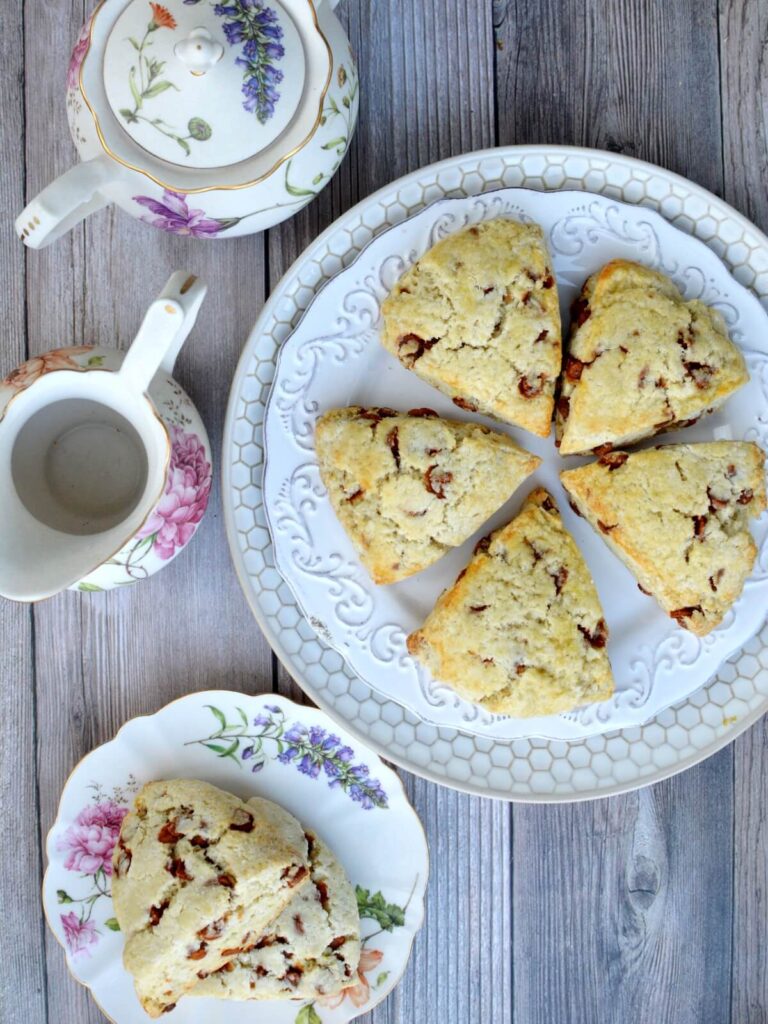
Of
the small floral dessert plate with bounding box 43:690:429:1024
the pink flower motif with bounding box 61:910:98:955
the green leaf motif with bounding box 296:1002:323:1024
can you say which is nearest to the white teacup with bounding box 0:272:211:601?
the small floral dessert plate with bounding box 43:690:429:1024

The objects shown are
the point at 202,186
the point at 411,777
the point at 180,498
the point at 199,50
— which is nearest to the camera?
the point at 199,50

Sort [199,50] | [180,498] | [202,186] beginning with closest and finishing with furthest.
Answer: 1. [199,50]
2. [202,186]
3. [180,498]

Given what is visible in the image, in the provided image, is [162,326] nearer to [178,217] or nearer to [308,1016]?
[178,217]

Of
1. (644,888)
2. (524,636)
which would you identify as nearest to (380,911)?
(644,888)

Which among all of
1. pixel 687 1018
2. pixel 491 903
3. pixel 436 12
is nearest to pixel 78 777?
pixel 491 903

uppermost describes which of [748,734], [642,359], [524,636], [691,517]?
[642,359]

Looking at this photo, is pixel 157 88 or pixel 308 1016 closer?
pixel 157 88

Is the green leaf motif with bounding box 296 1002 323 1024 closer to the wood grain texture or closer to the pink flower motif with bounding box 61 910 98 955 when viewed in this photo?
the pink flower motif with bounding box 61 910 98 955
